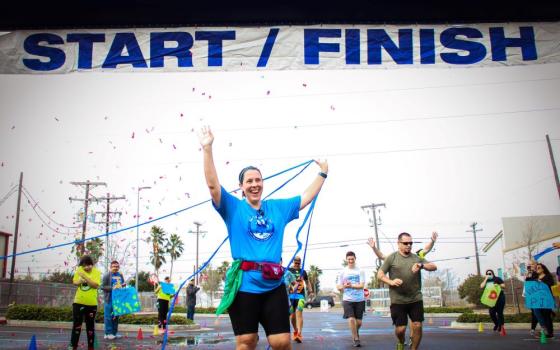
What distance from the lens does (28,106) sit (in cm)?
880

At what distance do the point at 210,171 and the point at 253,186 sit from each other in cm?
44

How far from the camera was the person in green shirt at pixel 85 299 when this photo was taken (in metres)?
8.72

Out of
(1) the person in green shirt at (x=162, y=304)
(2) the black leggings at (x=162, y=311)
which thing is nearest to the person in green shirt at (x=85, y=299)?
(1) the person in green shirt at (x=162, y=304)

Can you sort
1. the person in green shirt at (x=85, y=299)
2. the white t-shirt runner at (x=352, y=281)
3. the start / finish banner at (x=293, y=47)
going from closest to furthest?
the start / finish banner at (x=293, y=47)
the person in green shirt at (x=85, y=299)
the white t-shirt runner at (x=352, y=281)

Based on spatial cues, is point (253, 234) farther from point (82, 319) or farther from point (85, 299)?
point (82, 319)

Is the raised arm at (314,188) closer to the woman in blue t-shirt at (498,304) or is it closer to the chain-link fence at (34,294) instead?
the woman in blue t-shirt at (498,304)

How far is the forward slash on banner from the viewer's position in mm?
7004

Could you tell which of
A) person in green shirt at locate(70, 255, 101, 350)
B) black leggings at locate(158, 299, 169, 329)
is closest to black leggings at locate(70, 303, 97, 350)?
person in green shirt at locate(70, 255, 101, 350)

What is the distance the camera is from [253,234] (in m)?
3.87

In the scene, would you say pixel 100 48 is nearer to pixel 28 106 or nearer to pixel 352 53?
pixel 28 106

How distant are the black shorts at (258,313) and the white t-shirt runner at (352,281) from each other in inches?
273

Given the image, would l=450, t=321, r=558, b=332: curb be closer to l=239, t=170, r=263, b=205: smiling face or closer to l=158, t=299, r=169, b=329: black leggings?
l=158, t=299, r=169, b=329: black leggings

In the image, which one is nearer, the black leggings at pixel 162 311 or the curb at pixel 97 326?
the black leggings at pixel 162 311

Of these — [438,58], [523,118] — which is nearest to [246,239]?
[438,58]
